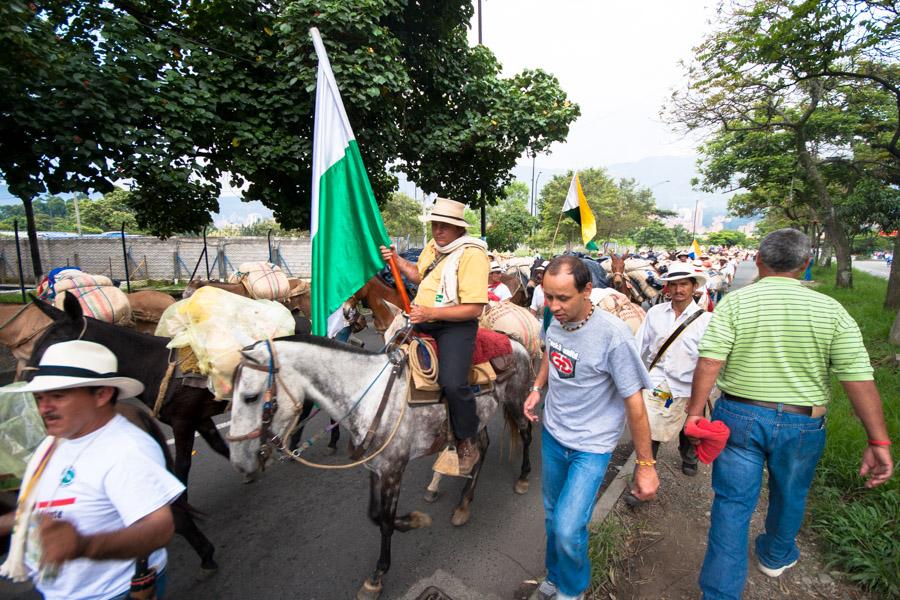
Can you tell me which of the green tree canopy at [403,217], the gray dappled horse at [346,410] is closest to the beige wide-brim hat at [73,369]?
the gray dappled horse at [346,410]

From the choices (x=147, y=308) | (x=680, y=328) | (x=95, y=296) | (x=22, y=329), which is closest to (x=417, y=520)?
(x=680, y=328)

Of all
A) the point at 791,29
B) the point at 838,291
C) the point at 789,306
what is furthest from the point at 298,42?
the point at 838,291

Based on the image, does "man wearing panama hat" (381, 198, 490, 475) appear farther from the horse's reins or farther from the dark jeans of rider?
the horse's reins

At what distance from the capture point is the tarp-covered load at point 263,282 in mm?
6223

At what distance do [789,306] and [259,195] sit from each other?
839cm

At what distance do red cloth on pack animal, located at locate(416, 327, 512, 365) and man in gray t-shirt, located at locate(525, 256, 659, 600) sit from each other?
96cm

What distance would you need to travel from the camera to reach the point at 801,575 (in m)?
2.83

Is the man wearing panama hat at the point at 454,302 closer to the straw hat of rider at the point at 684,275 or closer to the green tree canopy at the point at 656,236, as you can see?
the straw hat of rider at the point at 684,275

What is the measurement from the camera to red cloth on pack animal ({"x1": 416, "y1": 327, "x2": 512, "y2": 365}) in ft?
11.2

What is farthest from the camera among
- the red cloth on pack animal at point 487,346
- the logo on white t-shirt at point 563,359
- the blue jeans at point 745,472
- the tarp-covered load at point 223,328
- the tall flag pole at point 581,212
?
the tall flag pole at point 581,212

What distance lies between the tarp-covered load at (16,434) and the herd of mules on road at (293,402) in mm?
228

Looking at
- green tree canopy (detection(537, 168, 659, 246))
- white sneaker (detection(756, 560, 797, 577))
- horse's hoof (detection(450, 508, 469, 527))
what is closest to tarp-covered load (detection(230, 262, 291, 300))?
horse's hoof (detection(450, 508, 469, 527))

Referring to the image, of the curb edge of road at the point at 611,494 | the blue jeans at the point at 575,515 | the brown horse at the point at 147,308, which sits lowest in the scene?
the curb edge of road at the point at 611,494

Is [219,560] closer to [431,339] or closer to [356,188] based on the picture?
[431,339]
